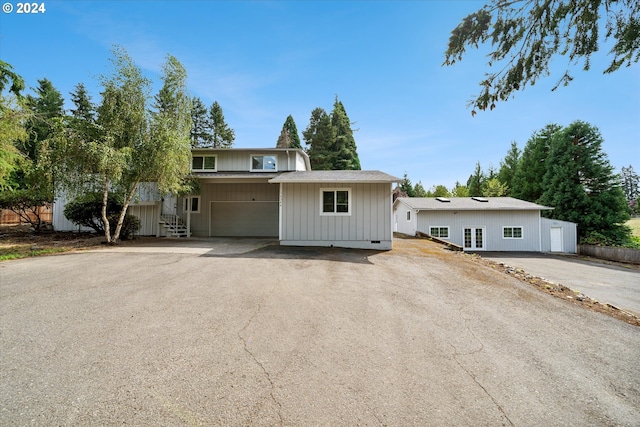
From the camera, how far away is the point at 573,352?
3.71 meters

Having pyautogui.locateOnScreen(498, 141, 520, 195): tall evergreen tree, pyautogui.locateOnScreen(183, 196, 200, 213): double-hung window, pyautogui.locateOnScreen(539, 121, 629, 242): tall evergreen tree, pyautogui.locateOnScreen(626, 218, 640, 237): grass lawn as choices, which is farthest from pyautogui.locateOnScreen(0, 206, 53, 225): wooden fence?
pyautogui.locateOnScreen(626, 218, 640, 237): grass lawn

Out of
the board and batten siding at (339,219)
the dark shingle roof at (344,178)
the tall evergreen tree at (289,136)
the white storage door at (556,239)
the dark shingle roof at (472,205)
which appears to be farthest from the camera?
the tall evergreen tree at (289,136)

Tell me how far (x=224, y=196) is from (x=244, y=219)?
5.94 ft

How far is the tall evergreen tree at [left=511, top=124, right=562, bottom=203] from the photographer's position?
96.8ft

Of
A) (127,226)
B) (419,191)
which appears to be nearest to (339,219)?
(127,226)

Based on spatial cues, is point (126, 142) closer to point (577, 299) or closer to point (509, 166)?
point (577, 299)

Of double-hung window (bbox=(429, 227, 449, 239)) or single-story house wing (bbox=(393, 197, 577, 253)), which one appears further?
double-hung window (bbox=(429, 227, 449, 239))

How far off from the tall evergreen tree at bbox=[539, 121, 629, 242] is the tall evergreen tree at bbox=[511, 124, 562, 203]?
101 inches

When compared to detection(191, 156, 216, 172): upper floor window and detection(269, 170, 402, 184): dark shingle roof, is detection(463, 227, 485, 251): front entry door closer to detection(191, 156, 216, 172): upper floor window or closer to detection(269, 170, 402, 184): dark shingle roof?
detection(269, 170, 402, 184): dark shingle roof

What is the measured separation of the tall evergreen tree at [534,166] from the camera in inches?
1162

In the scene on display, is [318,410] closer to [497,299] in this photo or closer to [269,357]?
[269,357]

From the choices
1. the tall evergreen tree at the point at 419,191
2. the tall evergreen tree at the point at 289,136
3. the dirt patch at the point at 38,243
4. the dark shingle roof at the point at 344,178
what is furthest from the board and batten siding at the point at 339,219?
the tall evergreen tree at the point at 419,191

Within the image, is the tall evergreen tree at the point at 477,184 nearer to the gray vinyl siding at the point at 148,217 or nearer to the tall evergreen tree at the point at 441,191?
the tall evergreen tree at the point at 441,191

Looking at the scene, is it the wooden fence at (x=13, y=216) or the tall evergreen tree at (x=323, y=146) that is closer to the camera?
the wooden fence at (x=13, y=216)
